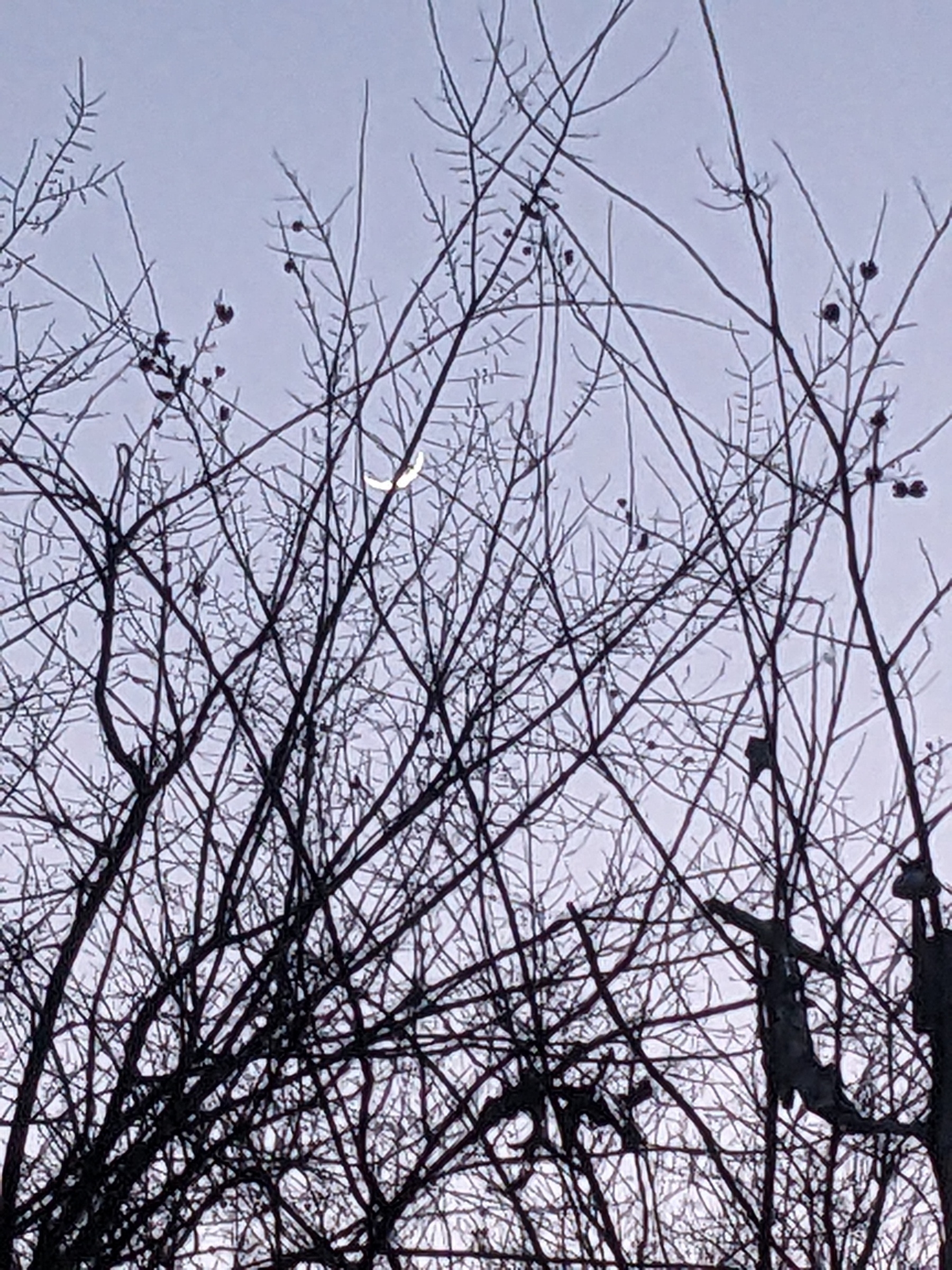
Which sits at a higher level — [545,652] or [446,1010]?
[545,652]

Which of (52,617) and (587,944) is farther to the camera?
(52,617)

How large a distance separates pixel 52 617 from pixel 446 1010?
102 cm

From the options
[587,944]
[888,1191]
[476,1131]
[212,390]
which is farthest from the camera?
[212,390]

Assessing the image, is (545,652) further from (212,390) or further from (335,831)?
(212,390)

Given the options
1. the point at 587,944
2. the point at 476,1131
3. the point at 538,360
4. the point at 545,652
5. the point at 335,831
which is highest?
the point at 538,360

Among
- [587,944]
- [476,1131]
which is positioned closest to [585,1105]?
[476,1131]

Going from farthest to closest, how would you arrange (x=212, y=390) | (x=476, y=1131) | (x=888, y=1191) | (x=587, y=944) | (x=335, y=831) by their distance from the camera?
(x=212, y=390), (x=335, y=831), (x=888, y=1191), (x=476, y=1131), (x=587, y=944)

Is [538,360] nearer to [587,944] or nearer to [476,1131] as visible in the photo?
[587,944]

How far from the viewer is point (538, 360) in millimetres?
A: 2395

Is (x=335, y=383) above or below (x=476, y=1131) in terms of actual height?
above

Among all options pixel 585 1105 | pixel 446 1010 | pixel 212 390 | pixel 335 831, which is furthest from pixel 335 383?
pixel 585 1105

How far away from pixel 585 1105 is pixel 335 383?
1.23 metres

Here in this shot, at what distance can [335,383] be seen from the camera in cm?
251

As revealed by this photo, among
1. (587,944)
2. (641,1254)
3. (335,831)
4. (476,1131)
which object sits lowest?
(641,1254)
